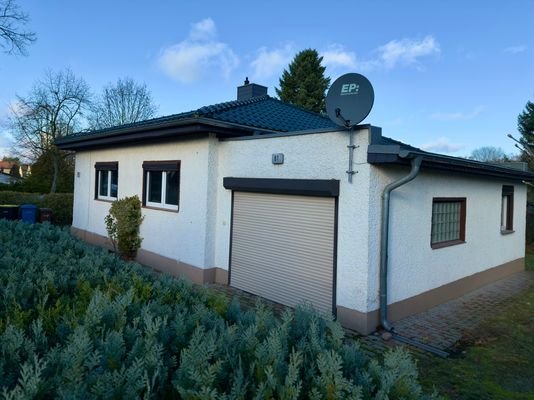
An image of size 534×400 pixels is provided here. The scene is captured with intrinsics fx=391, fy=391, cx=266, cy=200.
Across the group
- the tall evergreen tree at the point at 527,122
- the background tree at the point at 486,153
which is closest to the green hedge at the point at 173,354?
the tall evergreen tree at the point at 527,122

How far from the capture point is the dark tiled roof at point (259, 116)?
356 inches

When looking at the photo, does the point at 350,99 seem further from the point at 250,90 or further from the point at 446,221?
the point at 250,90

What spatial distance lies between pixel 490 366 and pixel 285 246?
375 centimetres

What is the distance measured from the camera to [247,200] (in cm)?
838

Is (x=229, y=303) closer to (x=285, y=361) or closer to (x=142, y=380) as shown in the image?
(x=285, y=361)

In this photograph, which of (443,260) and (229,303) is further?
(443,260)

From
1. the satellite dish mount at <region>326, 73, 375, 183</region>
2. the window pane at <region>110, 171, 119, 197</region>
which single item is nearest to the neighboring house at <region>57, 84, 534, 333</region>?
the satellite dish mount at <region>326, 73, 375, 183</region>

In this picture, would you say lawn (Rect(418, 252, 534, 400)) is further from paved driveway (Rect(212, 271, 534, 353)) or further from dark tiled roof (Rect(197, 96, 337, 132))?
dark tiled roof (Rect(197, 96, 337, 132))

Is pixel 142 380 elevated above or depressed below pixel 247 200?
below

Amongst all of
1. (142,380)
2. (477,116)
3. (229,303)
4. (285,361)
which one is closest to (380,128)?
(229,303)

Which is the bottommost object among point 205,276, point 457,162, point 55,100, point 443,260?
point 205,276

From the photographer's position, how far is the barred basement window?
788 cm

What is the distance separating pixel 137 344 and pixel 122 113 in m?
37.1

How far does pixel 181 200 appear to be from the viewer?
371 inches
